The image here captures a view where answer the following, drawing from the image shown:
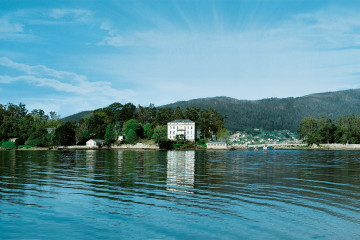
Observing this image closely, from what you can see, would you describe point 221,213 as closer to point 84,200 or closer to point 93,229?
point 93,229

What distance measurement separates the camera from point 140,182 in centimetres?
2723

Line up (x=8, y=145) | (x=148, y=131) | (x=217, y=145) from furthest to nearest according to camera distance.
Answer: (x=148, y=131) < (x=8, y=145) < (x=217, y=145)

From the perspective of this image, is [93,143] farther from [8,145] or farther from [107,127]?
[8,145]

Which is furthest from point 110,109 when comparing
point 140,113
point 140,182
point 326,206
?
point 326,206

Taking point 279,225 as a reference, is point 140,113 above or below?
above

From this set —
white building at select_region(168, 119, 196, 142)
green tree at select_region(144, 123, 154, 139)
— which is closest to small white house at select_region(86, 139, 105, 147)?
green tree at select_region(144, 123, 154, 139)

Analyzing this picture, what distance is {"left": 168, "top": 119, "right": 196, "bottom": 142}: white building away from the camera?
151250 mm

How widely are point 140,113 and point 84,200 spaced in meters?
163

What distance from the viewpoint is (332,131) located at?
16488cm

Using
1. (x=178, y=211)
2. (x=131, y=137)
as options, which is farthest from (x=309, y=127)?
(x=178, y=211)

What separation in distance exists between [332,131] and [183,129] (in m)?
72.8

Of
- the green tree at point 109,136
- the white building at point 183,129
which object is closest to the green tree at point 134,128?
the green tree at point 109,136

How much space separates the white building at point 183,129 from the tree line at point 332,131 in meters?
57.4

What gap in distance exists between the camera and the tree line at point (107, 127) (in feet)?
476
